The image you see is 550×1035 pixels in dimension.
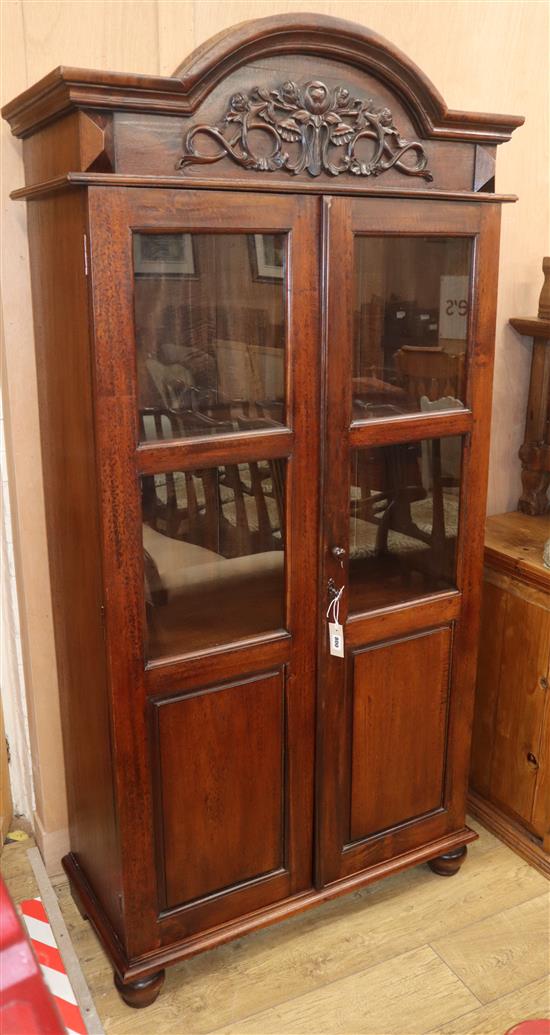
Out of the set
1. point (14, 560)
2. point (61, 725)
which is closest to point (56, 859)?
point (61, 725)

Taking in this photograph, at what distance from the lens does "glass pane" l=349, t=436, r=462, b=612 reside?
6.17 feet

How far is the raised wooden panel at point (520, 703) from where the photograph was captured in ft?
7.26

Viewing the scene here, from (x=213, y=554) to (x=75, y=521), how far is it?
0.28 metres

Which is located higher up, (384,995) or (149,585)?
(149,585)

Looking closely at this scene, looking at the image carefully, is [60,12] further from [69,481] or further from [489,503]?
[489,503]

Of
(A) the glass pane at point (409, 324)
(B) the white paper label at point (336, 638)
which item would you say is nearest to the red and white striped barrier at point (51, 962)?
(B) the white paper label at point (336, 638)

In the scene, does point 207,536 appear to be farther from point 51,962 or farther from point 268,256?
point 51,962

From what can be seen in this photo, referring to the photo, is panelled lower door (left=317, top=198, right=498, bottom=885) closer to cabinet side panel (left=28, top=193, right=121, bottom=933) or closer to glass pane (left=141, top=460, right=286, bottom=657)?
glass pane (left=141, top=460, right=286, bottom=657)

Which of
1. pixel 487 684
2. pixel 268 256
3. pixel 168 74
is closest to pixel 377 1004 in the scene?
pixel 487 684

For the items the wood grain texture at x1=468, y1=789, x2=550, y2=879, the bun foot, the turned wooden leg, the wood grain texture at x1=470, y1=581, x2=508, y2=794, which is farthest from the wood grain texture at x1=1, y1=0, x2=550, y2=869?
the turned wooden leg

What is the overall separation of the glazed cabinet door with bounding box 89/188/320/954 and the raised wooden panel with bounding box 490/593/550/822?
0.65m

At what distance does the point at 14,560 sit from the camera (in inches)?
83.1

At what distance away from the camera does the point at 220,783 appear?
1.82 metres

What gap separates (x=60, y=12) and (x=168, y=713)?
1.40 meters
